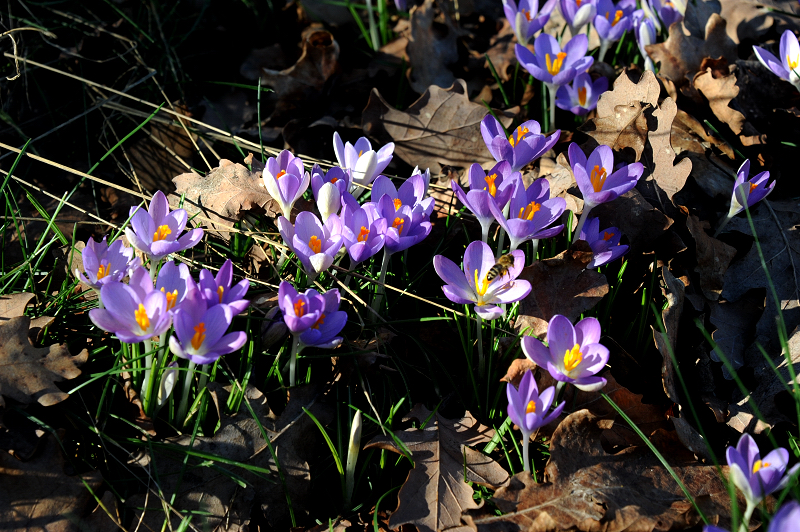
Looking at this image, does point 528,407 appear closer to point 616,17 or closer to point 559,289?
point 559,289

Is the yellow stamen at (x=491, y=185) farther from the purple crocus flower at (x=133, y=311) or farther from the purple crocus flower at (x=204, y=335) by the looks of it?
the purple crocus flower at (x=133, y=311)

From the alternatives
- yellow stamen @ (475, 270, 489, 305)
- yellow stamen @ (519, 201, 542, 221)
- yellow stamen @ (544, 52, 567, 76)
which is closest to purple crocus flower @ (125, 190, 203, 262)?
yellow stamen @ (475, 270, 489, 305)

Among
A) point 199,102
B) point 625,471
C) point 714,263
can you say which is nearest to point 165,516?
point 625,471

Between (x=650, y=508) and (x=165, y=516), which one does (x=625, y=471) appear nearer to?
(x=650, y=508)

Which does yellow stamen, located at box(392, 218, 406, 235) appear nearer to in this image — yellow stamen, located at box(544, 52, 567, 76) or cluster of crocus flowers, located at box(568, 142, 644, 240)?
cluster of crocus flowers, located at box(568, 142, 644, 240)

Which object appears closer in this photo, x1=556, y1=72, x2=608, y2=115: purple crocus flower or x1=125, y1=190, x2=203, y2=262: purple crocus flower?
x1=125, y1=190, x2=203, y2=262: purple crocus flower
